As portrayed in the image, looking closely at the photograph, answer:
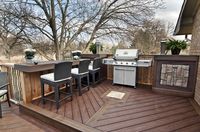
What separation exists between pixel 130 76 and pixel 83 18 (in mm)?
4690

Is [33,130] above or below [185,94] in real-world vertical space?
below

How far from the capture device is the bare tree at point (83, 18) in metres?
6.29

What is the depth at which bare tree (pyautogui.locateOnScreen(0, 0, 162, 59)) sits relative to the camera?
20.6 ft

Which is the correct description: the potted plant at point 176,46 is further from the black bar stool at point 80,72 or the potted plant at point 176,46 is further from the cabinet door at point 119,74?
the black bar stool at point 80,72

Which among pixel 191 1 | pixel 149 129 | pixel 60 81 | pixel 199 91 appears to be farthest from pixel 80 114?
pixel 191 1

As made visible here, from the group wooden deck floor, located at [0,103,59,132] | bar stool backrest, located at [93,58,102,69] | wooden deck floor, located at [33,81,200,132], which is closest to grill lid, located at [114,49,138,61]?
bar stool backrest, located at [93,58,102,69]

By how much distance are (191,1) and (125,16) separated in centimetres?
403

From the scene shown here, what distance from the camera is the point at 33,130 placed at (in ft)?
6.86

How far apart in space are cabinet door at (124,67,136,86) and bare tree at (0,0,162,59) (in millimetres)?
4100

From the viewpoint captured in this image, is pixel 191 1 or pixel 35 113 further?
pixel 191 1

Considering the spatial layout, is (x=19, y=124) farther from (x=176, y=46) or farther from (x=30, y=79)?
(x=176, y=46)

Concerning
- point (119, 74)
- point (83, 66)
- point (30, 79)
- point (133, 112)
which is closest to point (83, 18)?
Result: point (119, 74)

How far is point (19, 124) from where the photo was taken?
2.27 meters

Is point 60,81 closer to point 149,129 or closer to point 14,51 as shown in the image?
point 149,129
